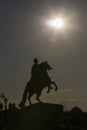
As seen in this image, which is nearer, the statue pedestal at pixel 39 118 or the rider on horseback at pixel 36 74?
the statue pedestal at pixel 39 118

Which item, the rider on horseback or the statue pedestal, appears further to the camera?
the rider on horseback

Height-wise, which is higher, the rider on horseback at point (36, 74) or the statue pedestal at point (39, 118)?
the rider on horseback at point (36, 74)

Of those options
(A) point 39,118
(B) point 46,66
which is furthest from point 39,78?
(A) point 39,118

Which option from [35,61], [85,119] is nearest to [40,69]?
[35,61]

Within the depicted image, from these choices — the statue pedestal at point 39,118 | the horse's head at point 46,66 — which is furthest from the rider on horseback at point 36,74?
the statue pedestal at point 39,118

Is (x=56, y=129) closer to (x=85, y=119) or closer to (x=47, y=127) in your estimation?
(x=47, y=127)

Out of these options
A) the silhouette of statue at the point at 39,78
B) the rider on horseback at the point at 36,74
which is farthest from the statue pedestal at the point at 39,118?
the rider on horseback at the point at 36,74

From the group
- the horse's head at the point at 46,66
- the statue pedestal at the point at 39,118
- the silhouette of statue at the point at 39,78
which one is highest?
the horse's head at the point at 46,66

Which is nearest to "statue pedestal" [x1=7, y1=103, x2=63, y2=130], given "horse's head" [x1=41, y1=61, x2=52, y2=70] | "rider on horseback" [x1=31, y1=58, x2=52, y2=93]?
"rider on horseback" [x1=31, y1=58, x2=52, y2=93]

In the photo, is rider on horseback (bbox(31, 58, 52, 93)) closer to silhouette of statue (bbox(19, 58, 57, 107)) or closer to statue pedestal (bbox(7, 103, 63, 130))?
silhouette of statue (bbox(19, 58, 57, 107))

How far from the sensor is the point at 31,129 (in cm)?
2428

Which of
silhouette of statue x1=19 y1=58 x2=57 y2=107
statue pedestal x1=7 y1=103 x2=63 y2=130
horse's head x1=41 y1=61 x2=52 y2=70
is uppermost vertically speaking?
horse's head x1=41 y1=61 x2=52 y2=70

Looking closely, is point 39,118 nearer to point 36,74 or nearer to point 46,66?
point 36,74

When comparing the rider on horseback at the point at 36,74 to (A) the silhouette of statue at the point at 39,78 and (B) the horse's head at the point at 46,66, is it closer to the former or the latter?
(A) the silhouette of statue at the point at 39,78
